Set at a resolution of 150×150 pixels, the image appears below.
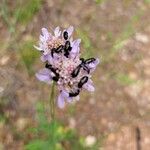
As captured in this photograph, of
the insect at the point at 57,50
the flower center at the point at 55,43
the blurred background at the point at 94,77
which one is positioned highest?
the blurred background at the point at 94,77

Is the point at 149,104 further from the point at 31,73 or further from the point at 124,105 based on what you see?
the point at 31,73

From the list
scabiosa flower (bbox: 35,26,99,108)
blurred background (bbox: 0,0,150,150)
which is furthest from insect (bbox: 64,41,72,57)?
blurred background (bbox: 0,0,150,150)

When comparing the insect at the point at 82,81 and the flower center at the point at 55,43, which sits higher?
the flower center at the point at 55,43

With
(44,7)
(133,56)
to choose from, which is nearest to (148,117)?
(133,56)

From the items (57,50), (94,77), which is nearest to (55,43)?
(57,50)

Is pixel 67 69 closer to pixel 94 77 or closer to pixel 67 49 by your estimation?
pixel 67 49

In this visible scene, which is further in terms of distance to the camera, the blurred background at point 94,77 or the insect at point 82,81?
the blurred background at point 94,77

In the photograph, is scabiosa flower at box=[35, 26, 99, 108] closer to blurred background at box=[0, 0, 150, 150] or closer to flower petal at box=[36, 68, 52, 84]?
flower petal at box=[36, 68, 52, 84]

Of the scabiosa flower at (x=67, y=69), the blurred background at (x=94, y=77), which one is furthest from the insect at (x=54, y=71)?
the blurred background at (x=94, y=77)

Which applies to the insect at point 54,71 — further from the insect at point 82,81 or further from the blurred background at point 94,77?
the blurred background at point 94,77
